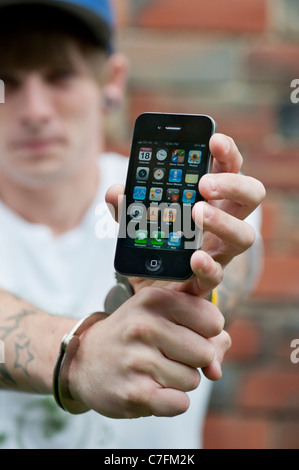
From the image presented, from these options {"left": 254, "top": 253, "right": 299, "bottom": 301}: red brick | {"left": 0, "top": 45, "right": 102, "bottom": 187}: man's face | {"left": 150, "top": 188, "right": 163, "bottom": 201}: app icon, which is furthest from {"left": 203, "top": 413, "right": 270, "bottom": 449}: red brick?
{"left": 150, "top": 188, "right": 163, "bottom": 201}: app icon

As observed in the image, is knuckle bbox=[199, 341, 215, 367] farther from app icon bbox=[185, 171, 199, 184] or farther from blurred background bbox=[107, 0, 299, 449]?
blurred background bbox=[107, 0, 299, 449]

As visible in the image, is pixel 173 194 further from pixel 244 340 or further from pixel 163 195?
pixel 244 340

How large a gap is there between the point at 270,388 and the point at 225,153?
0.88 meters

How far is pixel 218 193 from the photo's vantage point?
0.55 meters

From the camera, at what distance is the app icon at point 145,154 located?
60cm

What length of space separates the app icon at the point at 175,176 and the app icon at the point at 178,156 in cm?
1

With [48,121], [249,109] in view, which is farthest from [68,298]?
A: [249,109]

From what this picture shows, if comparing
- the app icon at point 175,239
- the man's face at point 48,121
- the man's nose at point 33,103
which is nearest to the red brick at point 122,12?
the man's face at point 48,121

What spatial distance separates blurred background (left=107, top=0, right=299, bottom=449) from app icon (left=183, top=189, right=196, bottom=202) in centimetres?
72

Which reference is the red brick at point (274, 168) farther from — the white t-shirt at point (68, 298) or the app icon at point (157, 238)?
the app icon at point (157, 238)

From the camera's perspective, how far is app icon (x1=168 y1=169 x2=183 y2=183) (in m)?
0.59

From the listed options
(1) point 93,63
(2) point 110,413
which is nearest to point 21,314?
(2) point 110,413

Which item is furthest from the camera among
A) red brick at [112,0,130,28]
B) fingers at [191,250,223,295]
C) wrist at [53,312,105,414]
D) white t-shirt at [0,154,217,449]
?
red brick at [112,0,130,28]
